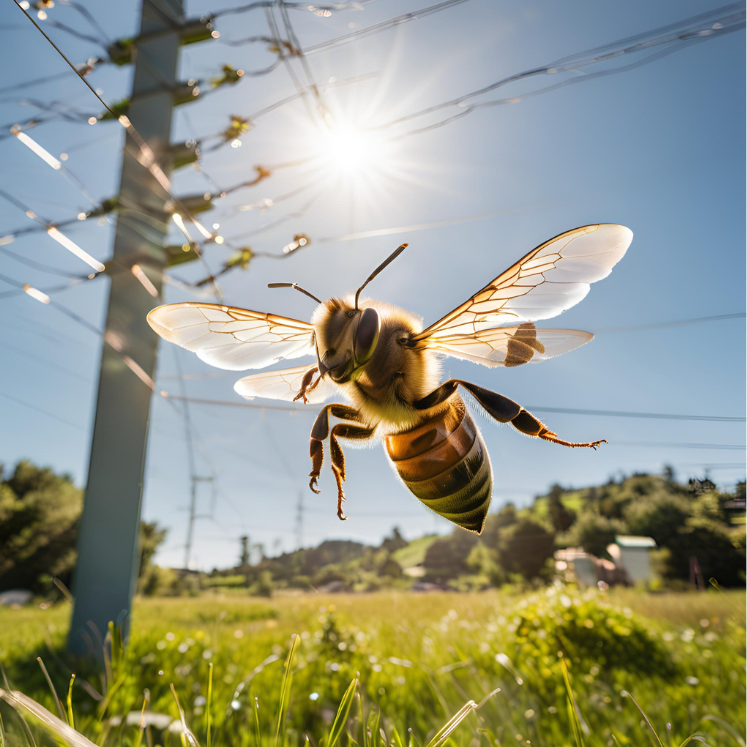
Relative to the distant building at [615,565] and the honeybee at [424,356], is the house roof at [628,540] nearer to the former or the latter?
the distant building at [615,565]

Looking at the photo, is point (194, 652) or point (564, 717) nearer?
point (564, 717)

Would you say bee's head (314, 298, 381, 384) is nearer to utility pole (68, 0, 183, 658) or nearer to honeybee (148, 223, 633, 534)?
honeybee (148, 223, 633, 534)

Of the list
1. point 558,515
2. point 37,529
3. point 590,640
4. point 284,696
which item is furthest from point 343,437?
point 37,529

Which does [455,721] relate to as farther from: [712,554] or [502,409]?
[712,554]

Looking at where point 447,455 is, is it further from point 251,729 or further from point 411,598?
point 411,598

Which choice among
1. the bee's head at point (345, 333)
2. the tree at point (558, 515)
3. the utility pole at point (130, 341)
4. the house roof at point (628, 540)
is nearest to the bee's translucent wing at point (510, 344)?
the bee's head at point (345, 333)

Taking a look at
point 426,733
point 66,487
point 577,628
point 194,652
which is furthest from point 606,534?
point 66,487
